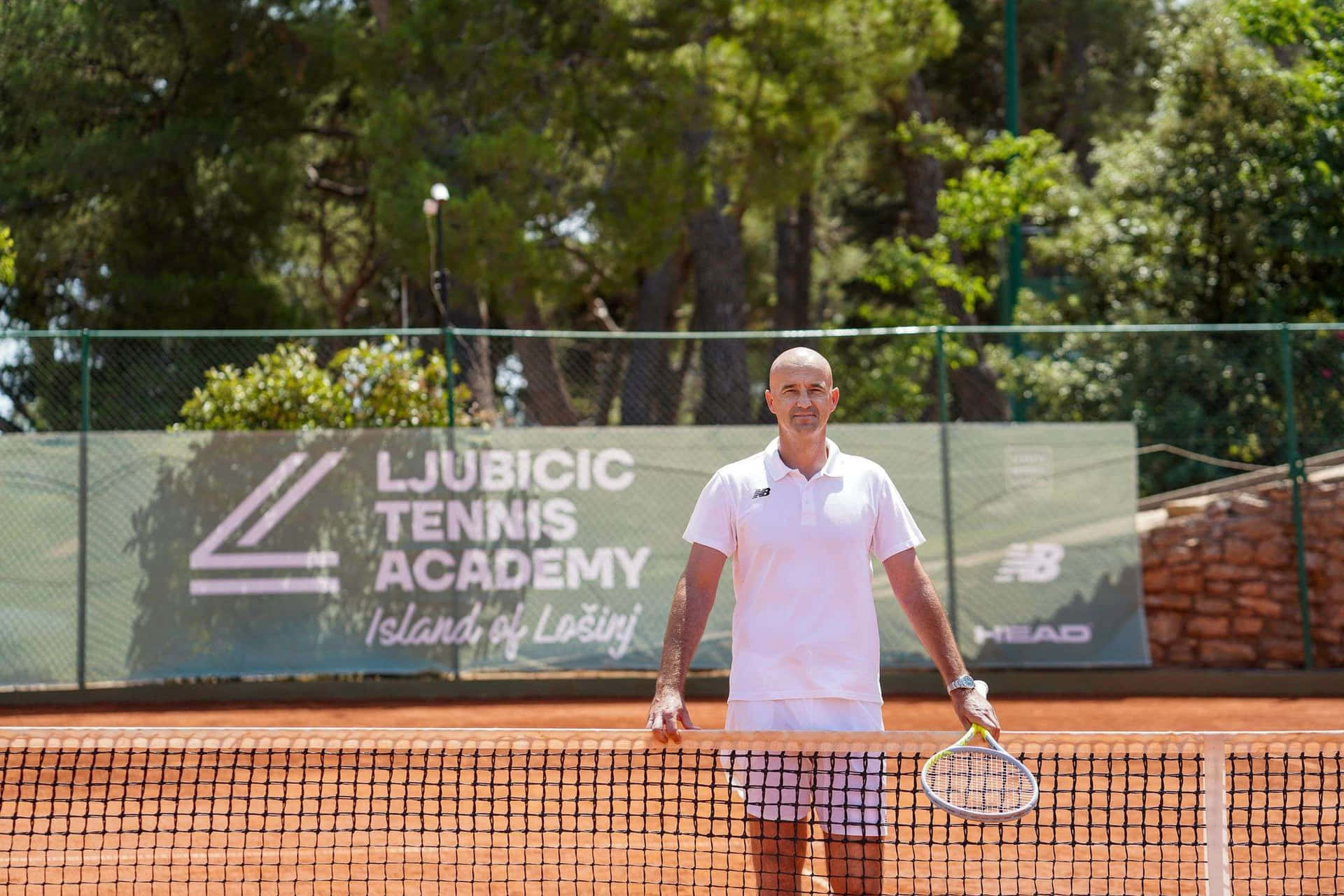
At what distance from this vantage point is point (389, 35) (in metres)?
15.4

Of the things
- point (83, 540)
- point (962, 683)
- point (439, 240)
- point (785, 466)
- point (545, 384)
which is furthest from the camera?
point (545, 384)

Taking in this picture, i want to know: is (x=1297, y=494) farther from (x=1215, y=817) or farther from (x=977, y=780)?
(x=977, y=780)

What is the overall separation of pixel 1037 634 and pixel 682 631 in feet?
24.0

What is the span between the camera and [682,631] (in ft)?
11.8

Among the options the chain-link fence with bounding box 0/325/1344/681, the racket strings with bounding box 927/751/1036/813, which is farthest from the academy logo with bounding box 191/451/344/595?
the racket strings with bounding box 927/751/1036/813

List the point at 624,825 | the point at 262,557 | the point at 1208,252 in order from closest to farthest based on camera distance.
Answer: the point at 624,825
the point at 262,557
the point at 1208,252

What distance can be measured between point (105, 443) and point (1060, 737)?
A: 8090 millimetres

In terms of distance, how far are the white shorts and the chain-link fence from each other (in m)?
6.07

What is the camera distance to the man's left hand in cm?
338

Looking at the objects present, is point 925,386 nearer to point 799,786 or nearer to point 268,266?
point 268,266

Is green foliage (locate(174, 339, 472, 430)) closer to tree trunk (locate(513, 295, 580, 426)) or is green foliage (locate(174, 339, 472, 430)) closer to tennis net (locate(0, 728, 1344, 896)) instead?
tennis net (locate(0, 728, 1344, 896))

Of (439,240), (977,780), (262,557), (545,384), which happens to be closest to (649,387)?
(545,384)

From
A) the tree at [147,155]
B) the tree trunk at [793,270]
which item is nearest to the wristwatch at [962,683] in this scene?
the tree at [147,155]

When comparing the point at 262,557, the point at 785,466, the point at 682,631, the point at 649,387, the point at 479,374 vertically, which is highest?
the point at 649,387
